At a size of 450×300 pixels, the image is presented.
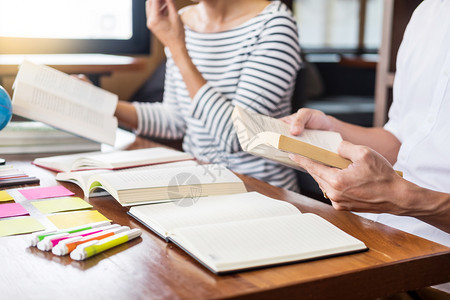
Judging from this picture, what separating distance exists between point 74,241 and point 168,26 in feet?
2.72

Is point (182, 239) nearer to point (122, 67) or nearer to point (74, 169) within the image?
point (74, 169)

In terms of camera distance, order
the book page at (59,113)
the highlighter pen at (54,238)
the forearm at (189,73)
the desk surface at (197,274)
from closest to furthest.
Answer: the desk surface at (197,274) → the highlighter pen at (54,238) → the book page at (59,113) → the forearm at (189,73)

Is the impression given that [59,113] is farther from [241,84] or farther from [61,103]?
[241,84]

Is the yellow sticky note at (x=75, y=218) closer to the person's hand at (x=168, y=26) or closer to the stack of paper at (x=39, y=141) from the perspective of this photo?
the stack of paper at (x=39, y=141)

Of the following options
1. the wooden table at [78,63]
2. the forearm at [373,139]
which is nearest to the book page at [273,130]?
the forearm at [373,139]

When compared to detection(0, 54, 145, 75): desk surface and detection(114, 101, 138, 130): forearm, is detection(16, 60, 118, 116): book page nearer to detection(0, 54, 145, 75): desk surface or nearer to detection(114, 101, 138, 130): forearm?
detection(114, 101, 138, 130): forearm

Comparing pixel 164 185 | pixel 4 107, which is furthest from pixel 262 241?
pixel 4 107

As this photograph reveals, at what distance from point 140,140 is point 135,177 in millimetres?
549

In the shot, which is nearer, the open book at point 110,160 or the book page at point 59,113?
the open book at point 110,160

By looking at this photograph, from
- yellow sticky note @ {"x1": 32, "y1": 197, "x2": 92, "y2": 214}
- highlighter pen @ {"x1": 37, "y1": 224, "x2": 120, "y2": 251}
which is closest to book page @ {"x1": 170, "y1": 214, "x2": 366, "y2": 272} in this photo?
highlighter pen @ {"x1": 37, "y1": 224, "x2": 120, "y2": 251}

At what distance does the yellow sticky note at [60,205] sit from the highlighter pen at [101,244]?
0.54 feet

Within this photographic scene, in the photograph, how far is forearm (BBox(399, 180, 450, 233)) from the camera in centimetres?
78

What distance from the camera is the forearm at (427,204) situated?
30.7 inches

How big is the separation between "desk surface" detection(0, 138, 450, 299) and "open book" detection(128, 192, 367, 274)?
0.01 m
